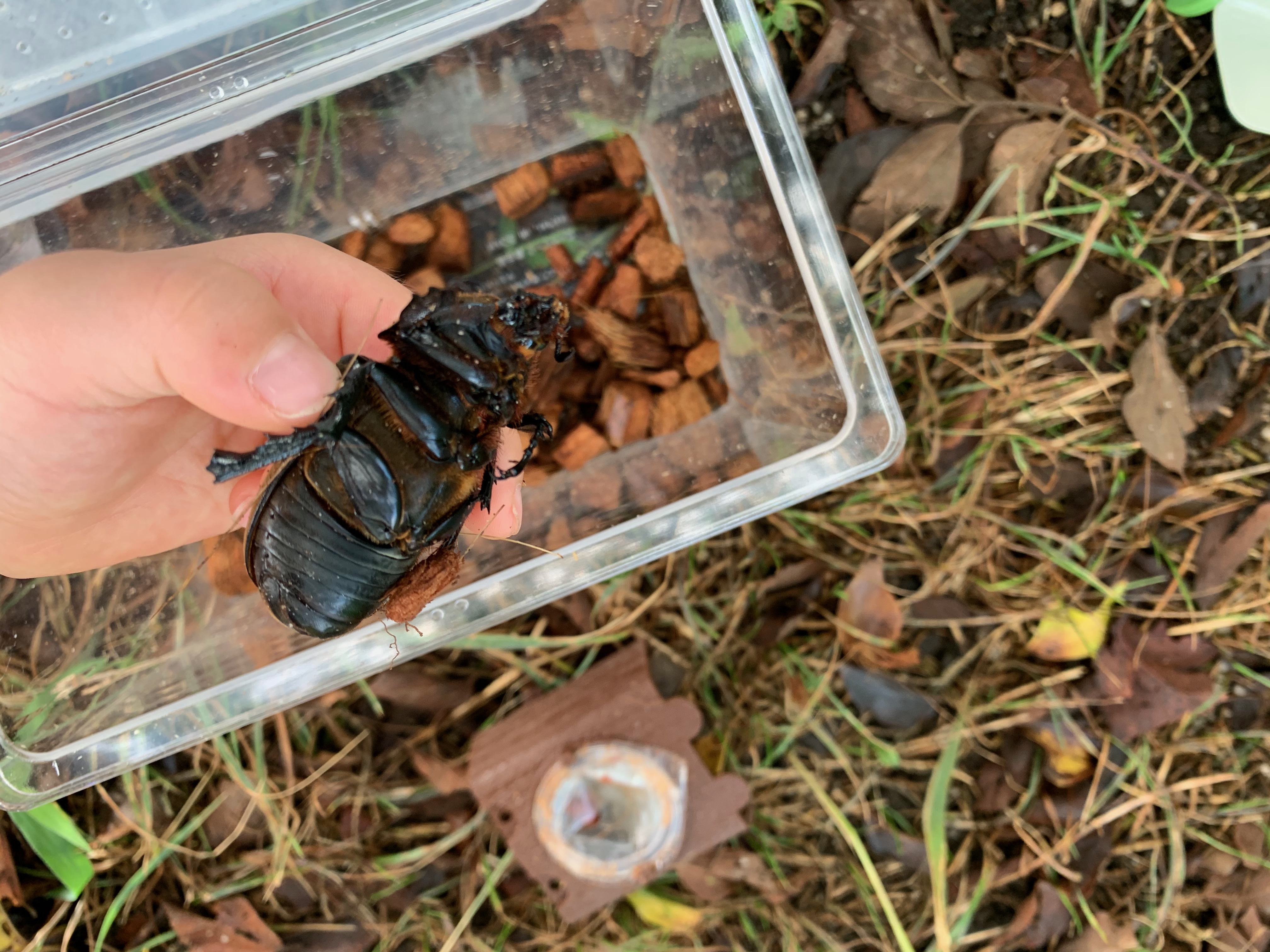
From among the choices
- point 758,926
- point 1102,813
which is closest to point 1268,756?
point 1102,813

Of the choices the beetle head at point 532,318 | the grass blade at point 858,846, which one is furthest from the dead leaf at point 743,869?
the beetle head at point 532,318

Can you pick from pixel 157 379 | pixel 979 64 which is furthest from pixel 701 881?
pixel 979 64

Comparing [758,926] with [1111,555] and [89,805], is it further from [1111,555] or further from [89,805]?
[89,805]

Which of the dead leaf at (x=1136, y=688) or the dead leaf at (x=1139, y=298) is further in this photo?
the dead leaf at (x=1136, y=688)

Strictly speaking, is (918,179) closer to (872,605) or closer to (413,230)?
(872,605)

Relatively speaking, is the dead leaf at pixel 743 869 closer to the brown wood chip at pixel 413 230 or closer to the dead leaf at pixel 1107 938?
the dead leaf at pixel 1107 938
